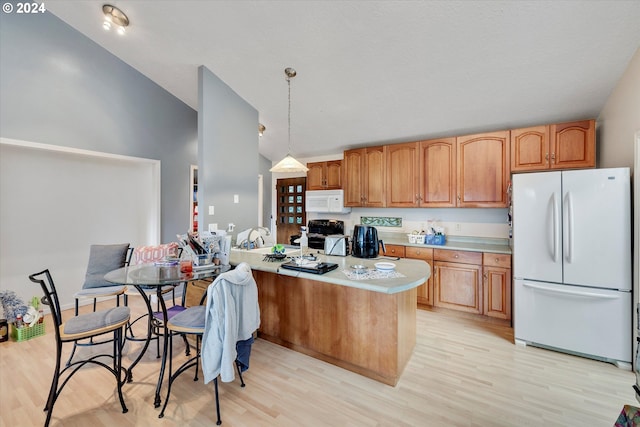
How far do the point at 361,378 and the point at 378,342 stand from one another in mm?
347

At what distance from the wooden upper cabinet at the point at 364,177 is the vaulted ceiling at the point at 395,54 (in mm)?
415

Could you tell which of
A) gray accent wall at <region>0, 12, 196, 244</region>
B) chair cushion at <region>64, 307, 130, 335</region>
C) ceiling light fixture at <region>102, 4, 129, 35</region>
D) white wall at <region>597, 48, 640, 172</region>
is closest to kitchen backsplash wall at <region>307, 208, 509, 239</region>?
white wall at <region>597, 48, 640, 172</region>

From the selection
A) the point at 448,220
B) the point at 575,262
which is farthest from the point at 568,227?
the point at 448,220

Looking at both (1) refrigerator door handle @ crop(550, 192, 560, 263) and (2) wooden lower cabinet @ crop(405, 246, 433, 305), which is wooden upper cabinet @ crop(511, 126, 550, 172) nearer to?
(1) refrigerator door handle @ crop(550, 192, 560, 263)

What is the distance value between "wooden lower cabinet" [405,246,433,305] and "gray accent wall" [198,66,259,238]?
227 centimetres

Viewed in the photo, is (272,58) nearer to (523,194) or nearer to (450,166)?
(450,166)

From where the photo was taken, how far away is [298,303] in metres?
2.46

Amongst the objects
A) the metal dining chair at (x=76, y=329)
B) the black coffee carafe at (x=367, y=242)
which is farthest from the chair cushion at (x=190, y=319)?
the black coffee carafe at (x=367, y=242)

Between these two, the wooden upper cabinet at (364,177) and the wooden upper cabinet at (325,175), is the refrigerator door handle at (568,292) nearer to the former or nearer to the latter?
the wooden upper cabinet at (364,177)

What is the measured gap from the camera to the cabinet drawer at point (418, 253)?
346 centimetres

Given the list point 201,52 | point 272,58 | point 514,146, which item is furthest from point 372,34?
point 514,146

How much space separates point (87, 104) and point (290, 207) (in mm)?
3336

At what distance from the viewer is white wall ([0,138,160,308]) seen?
3.19 meters

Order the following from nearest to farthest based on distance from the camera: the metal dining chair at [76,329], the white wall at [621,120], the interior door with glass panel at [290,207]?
the metal dining chair at [76,329] < the white wall at [621,120] < the interior door with glass panel at [290,207]
